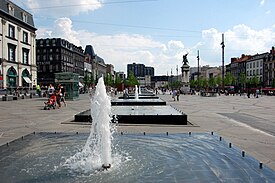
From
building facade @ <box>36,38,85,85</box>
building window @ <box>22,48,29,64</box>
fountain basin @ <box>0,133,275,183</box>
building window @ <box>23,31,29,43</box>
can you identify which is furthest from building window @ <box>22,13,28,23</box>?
fountain basin @ <box>0,133,275,183</box>

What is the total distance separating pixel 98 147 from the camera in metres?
6.98

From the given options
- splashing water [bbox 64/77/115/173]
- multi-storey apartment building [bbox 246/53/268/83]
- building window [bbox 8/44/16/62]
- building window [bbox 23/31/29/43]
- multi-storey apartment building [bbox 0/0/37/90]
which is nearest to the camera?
splashing water [bbox 64/77/115/173]

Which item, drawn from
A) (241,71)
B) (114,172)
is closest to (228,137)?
(114,172)

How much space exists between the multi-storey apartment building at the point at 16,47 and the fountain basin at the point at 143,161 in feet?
139

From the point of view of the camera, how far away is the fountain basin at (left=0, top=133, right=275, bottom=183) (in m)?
5.23

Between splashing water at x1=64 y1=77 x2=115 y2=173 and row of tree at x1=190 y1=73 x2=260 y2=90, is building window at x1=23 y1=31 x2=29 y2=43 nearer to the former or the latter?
splashing water at x1=64 y1=77 x2=115 y2=173

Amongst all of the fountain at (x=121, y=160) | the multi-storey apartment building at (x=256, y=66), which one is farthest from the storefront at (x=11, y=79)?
the multi-storey apartment building at (x=256, y=66)

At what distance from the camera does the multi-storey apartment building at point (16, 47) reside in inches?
1844

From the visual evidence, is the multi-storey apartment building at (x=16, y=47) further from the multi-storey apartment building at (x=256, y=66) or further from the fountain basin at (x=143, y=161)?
the multi-storey apartment building at (x=256, y=66)

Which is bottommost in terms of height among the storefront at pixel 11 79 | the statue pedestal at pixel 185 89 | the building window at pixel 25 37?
the statue pedestal at pixel 185 89

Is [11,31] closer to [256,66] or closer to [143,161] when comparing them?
[143,161]

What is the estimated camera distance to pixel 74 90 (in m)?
36.2

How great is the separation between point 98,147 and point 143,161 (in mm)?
1311

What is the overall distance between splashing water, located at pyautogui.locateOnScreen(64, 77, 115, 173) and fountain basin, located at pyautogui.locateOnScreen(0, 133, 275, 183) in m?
0.24
